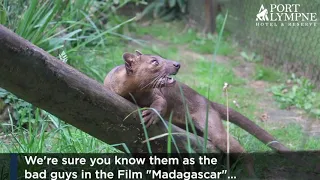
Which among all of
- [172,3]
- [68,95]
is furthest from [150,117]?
[172,3]

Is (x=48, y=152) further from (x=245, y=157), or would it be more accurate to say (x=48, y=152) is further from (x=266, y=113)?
(x=266, y=113)

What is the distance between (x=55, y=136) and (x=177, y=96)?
1195 mm

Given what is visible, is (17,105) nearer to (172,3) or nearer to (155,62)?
(155,62)

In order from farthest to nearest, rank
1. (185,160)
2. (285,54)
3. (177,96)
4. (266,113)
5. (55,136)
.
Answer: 1. (285,54)
2. (266,113)
3. (55,136)
4. (177,96)
5. (185,160)

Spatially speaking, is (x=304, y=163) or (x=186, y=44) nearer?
(x=304, y=163)

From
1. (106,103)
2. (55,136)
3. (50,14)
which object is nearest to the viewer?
(106,103)

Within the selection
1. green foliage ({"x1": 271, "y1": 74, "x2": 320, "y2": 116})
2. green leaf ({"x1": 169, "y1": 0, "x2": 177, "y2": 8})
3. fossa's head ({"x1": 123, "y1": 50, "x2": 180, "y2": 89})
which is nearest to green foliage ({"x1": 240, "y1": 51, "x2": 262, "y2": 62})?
green foliage ({"x1": 271, "y1": 74, "x2": 320, "y2": 116})

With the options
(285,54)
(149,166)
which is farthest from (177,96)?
(285,54)

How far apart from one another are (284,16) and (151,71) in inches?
161

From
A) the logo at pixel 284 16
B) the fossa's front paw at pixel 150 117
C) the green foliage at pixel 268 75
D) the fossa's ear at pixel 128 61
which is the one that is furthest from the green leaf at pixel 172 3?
the fossa's front paw at pixel 150 117

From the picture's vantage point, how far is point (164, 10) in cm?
1077

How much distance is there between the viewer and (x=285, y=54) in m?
7.64

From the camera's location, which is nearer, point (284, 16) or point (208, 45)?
point (284, 16)

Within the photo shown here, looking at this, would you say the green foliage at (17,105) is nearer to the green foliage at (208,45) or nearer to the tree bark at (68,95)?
the tree bark at (68,95)
